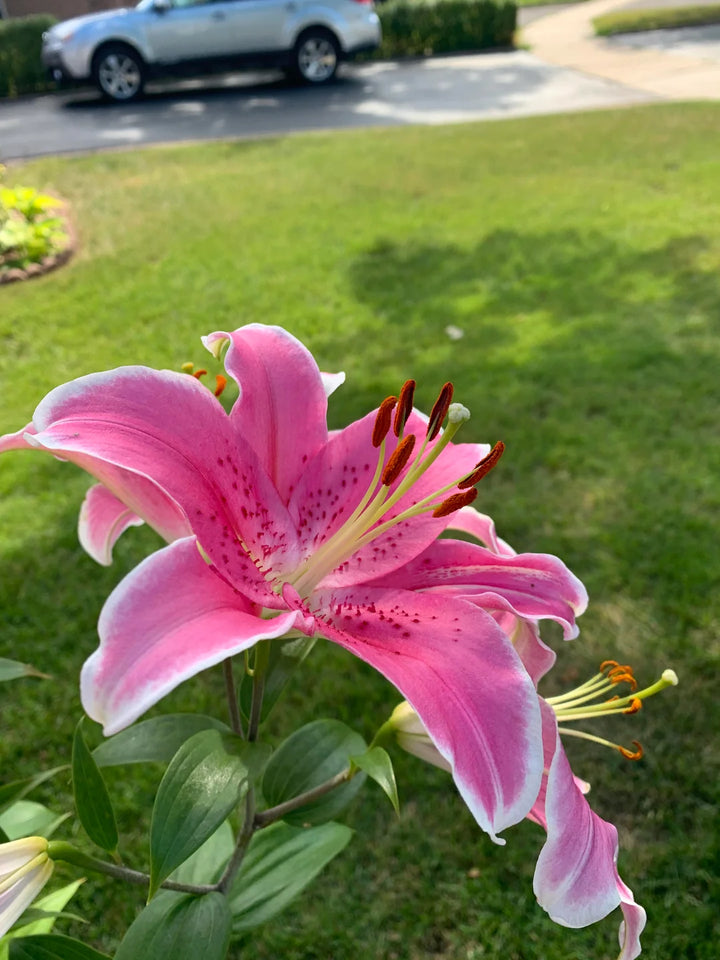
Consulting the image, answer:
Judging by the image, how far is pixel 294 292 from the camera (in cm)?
425

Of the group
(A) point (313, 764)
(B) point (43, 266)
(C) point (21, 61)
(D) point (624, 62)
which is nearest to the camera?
(A) point (313, 764)

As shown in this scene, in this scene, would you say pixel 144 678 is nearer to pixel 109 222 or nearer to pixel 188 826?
pixel 188 826

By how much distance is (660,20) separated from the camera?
39.3ft

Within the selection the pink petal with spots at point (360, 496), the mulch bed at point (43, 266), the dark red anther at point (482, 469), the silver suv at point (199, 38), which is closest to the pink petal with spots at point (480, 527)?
the pink petal with spots at point (360, 496)

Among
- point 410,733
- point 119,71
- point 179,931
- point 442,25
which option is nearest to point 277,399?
point 410,733

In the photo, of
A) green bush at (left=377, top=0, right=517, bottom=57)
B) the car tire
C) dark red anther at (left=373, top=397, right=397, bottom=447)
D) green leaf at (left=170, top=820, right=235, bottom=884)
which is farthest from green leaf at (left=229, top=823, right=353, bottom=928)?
green bush at (left=377, top=0, right=517, bottom=57)

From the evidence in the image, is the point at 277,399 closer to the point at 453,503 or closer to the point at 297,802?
the point at 453,503

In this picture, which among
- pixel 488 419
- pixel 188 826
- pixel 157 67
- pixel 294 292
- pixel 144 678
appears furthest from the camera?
pixel 157 67

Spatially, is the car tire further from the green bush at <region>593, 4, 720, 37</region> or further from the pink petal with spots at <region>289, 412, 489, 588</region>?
the pink petal with spots at <region>289, 412, 489, 588</region>

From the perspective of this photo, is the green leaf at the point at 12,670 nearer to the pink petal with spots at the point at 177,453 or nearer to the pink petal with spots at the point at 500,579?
the pink petal with spots at the point at 177,453

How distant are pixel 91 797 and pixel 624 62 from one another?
10.9m

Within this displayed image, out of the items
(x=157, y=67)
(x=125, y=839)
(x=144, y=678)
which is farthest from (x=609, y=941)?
(x=157, y=67)

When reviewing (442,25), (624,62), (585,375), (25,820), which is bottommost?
(585,375)

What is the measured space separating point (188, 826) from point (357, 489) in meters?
0.33
